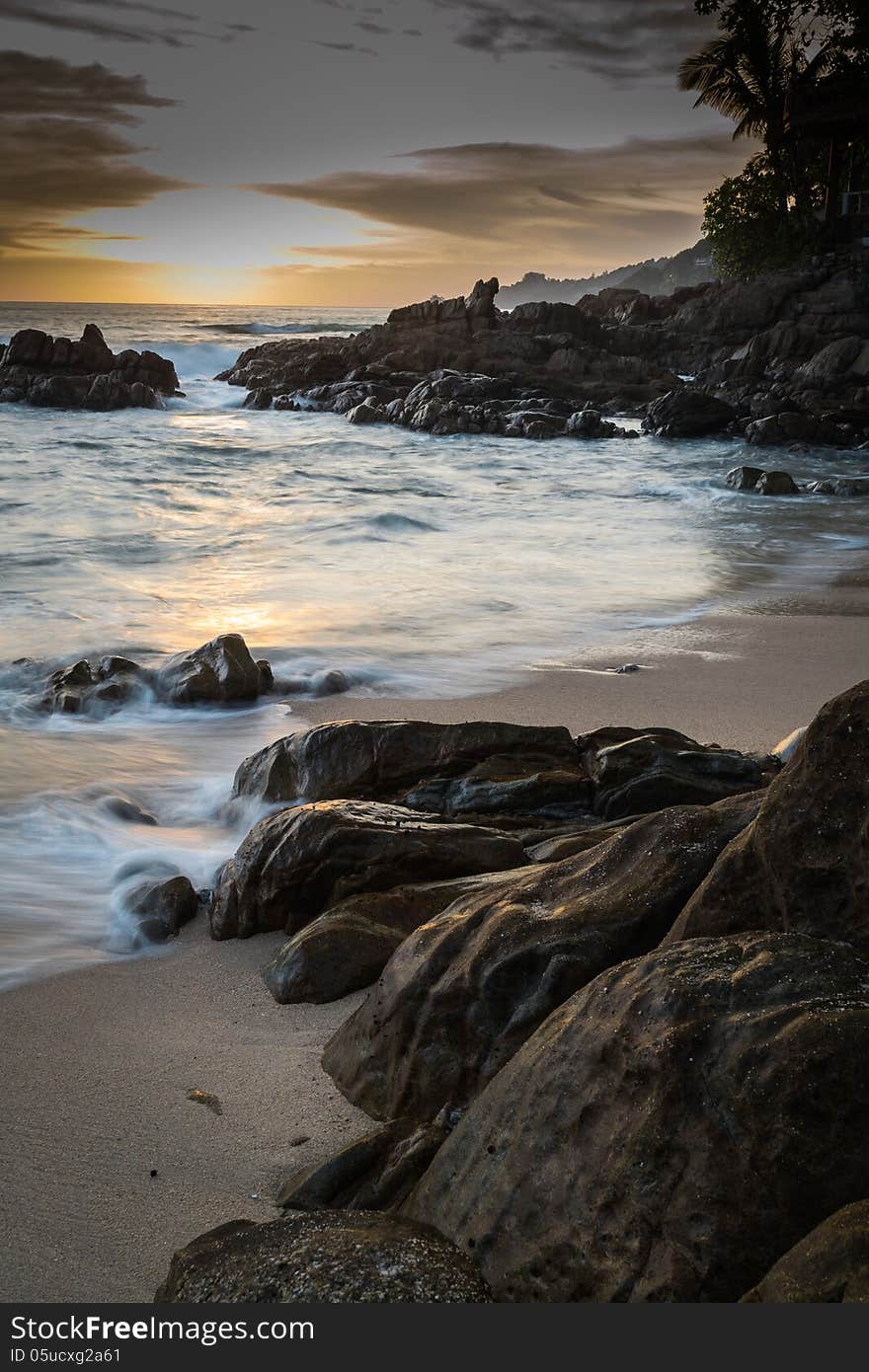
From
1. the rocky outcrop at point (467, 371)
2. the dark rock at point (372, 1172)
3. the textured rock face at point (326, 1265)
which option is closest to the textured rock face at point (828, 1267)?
the textured rock face at point (326, 1265)

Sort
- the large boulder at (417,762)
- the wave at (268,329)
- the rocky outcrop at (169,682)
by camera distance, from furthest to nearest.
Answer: the wave at (268,329) < the rocky outcrop at (169,682) < the large boulder at (417,762)

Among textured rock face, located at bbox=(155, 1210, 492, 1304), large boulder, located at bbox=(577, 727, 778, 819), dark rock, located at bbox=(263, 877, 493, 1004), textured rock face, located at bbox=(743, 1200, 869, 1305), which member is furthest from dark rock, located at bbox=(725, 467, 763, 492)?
textured rock face, located at bbox=(743, 1200, 869, 1305)

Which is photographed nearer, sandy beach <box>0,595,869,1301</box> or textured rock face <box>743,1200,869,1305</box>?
textured rock face <box>743,1200,869,1305</box>

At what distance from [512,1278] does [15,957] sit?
2.66 meters

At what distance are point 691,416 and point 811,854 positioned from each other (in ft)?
77.5

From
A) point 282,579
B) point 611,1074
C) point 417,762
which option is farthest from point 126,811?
point 282,579

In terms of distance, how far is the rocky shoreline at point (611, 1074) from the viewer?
1837 millimetres

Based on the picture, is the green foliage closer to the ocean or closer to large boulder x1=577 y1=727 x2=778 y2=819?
the ocean

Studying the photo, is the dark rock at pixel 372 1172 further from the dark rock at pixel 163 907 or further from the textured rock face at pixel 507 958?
the dark rock at pixel 163 907

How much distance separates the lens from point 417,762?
190 inches

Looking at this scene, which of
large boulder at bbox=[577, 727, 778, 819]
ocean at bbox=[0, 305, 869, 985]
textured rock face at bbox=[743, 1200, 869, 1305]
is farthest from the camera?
ocean at bbox=[0, 305, 869, 985]

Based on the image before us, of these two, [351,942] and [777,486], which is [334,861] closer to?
[351,942]

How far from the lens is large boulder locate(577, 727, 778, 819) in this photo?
433cm

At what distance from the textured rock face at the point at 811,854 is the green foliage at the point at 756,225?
37.3 metres
